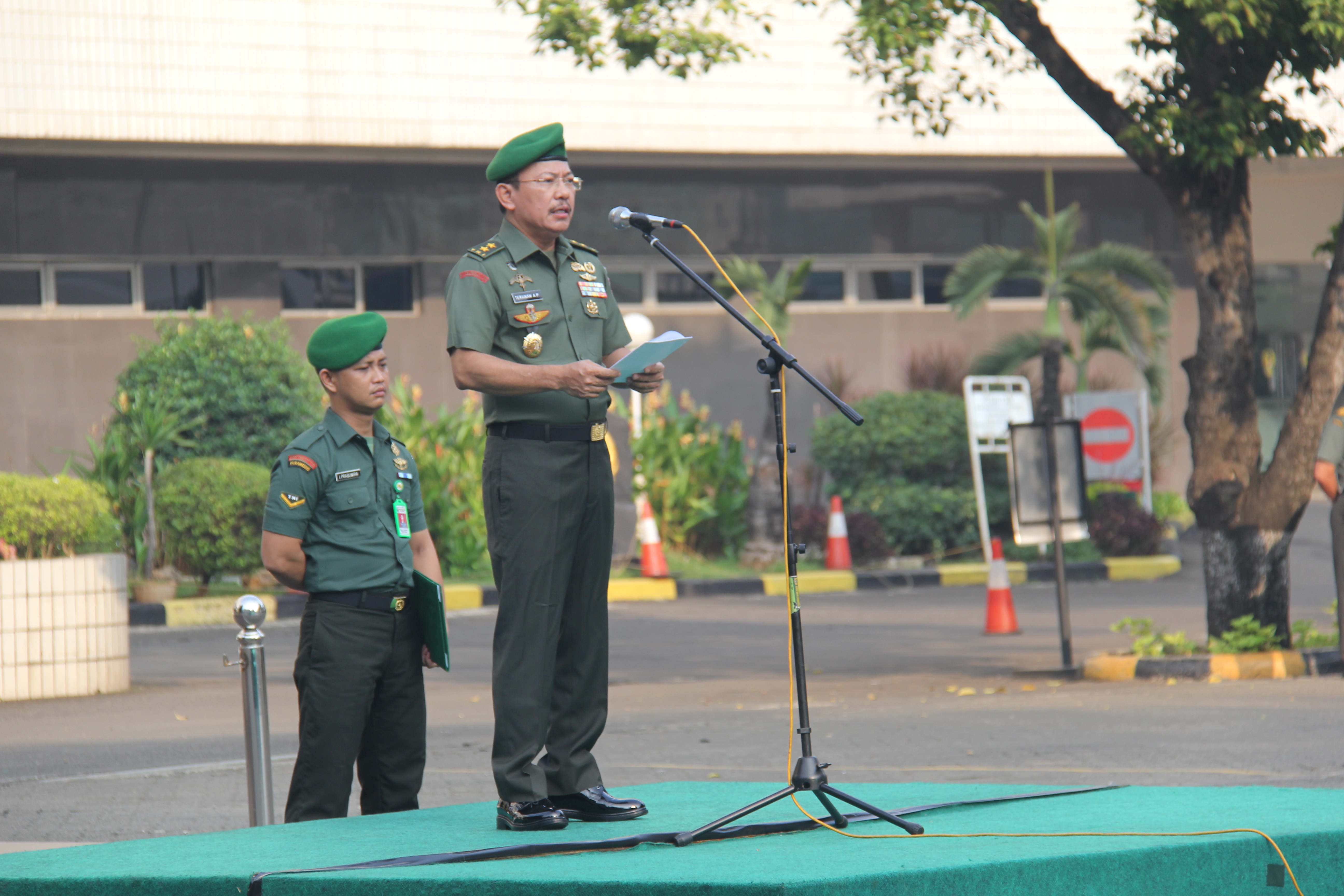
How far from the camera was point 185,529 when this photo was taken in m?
16.5

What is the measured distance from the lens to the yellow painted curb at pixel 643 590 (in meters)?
18.2

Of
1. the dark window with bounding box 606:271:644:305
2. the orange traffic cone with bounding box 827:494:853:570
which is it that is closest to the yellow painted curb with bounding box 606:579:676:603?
the orange traffic cone with bounding box 827:494:853:570

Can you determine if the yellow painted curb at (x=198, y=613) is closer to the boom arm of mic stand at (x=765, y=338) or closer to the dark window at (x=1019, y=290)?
the boom arm of mic stand at (x=765, y=338)

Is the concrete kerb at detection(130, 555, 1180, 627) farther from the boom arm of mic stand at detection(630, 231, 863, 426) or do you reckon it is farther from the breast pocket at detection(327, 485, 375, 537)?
the boom arm of mic stand at detection(630, 231, 863, 426)

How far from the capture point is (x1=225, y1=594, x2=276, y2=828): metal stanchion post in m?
6.16

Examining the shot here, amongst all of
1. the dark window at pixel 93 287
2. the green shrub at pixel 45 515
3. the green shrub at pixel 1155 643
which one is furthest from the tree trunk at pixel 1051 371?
the green shrub at pixel 45 515

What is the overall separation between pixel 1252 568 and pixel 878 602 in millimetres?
6746

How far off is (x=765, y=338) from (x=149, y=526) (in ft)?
44.2

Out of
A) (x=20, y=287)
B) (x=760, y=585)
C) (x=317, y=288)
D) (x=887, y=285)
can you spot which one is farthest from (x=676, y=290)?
(x=20, y=287)

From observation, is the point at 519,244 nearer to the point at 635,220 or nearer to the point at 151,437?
the point at 635,220

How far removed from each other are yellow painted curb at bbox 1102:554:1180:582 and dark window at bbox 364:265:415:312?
1017 centimetres

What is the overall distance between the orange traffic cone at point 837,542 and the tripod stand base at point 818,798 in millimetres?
14822

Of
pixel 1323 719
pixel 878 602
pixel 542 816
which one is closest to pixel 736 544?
pixel 878 602

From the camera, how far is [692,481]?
20.7 meters
